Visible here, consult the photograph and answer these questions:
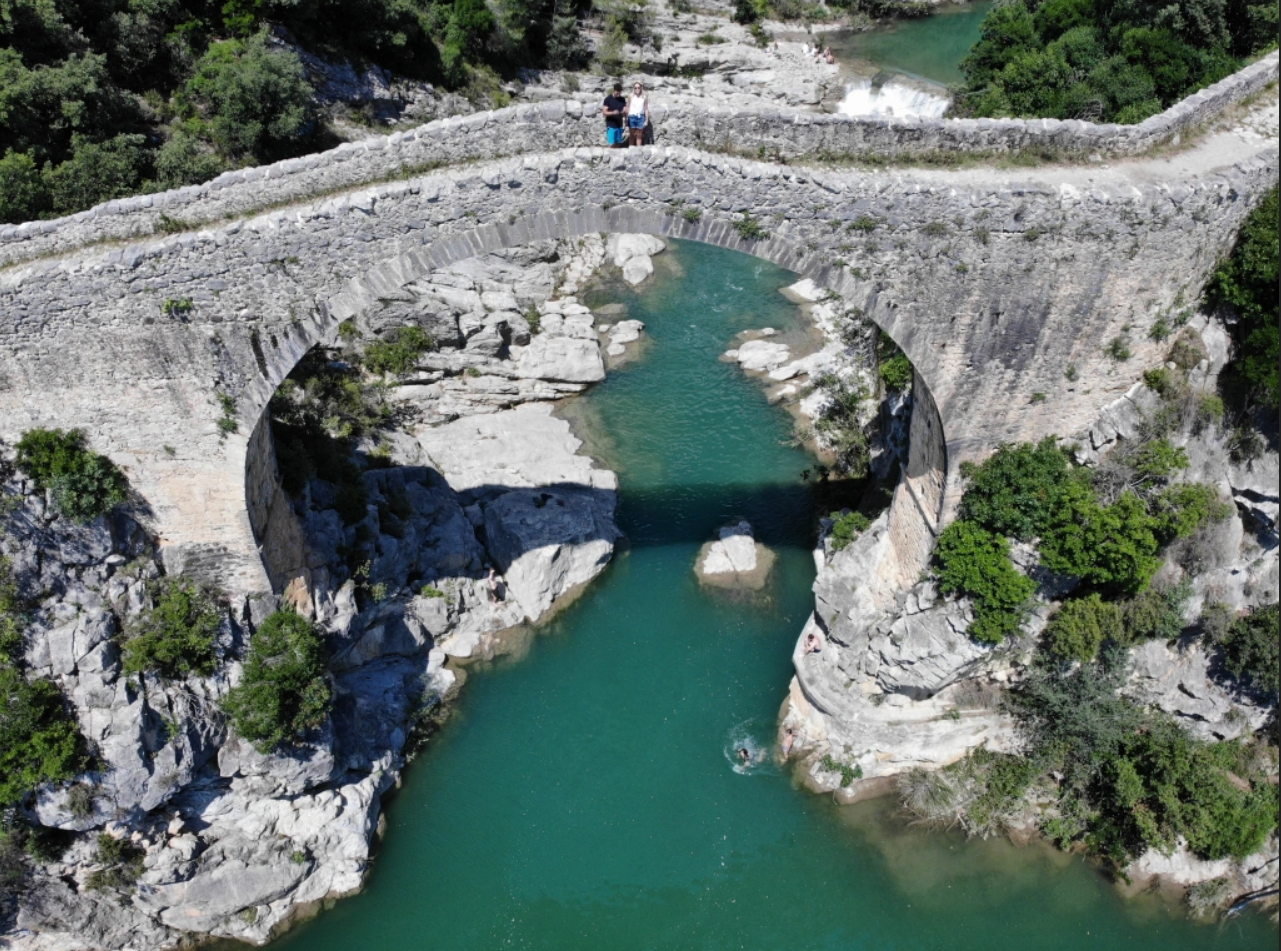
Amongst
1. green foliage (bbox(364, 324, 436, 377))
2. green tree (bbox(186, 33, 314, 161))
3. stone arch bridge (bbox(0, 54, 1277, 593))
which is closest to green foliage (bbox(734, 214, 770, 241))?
stone arch bridge (bbox(0, 54, 1277, 593))

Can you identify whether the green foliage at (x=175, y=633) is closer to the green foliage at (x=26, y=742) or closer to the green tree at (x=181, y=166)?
the green foliage at (x=26, y=742)

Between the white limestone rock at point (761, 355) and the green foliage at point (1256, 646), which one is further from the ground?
the green foliage at point (1256, 646)

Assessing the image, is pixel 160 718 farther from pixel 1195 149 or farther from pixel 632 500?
pixel 1195 149

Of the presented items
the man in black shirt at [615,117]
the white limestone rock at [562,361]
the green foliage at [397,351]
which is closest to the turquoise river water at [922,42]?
the white limestone rock at [562,361]

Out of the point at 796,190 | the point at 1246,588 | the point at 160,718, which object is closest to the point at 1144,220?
the point at 796,190

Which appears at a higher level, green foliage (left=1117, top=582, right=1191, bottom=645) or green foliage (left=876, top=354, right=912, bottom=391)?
green foliage (left=876, top=354, right=912, bottom=391)

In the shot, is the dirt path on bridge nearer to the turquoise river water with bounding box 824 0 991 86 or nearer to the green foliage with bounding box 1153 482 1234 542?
the green foliage with bounding box 1153 482 1234 542
